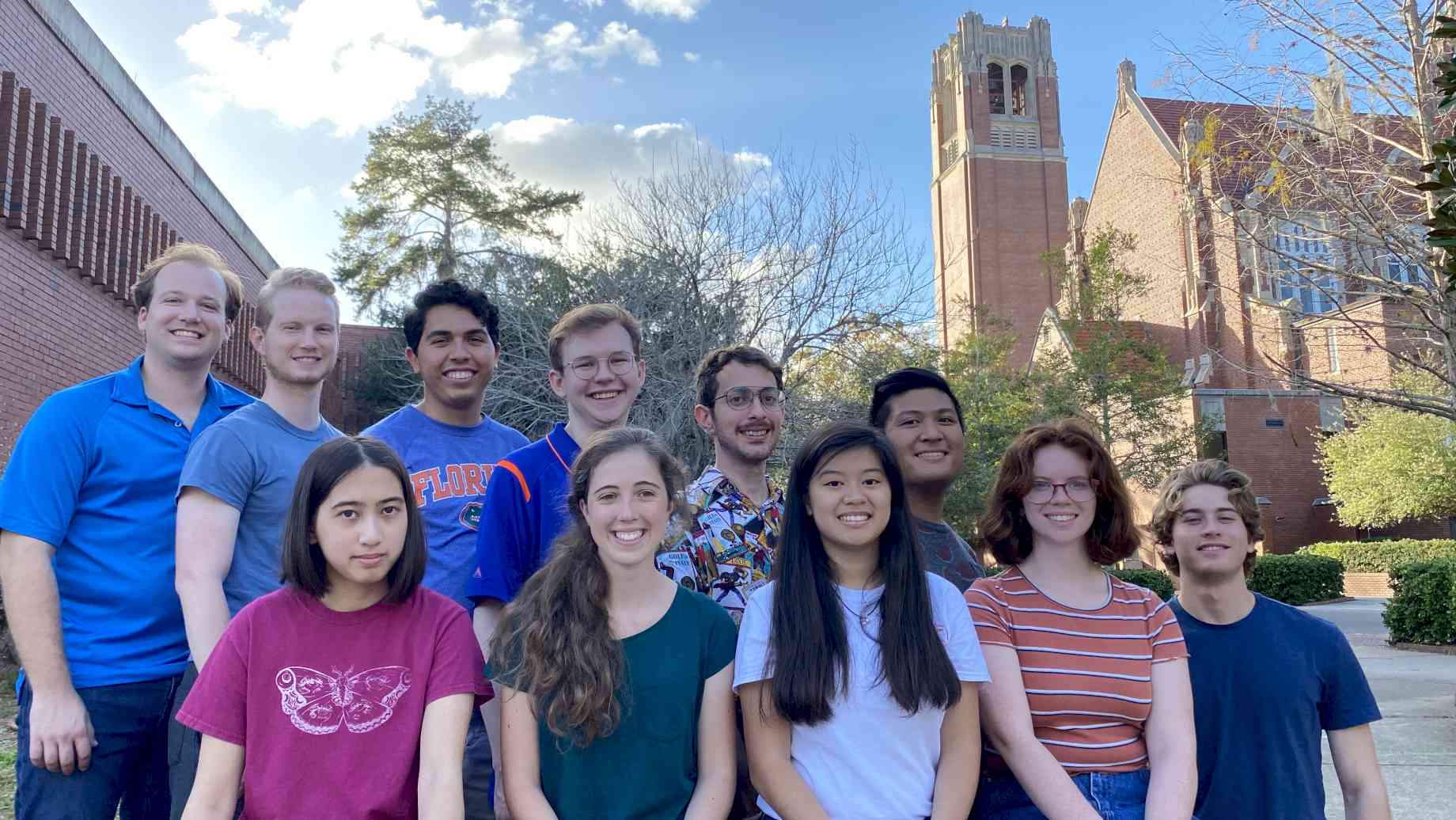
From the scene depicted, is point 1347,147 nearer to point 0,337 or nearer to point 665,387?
point 665,387

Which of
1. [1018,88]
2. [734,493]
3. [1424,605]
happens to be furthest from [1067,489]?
[1018,88]

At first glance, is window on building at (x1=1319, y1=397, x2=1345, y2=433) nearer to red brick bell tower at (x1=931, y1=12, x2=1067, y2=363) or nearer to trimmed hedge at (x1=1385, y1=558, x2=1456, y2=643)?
red brick bell tower at (x1=931, y1=12, x2=1067, y2=363)

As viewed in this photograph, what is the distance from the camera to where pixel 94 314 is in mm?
13148

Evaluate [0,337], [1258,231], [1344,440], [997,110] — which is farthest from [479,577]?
[997,110]

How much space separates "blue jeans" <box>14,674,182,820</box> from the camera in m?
2.57

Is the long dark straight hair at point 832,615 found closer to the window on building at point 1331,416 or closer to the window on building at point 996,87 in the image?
the window on building at point 1331,416

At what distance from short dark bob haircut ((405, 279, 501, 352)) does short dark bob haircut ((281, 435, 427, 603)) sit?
38.5 inches

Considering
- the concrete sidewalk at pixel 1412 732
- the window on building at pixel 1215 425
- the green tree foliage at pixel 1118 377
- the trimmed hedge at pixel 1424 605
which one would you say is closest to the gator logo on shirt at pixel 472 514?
the concrete sidewalk at pixel 1412 732

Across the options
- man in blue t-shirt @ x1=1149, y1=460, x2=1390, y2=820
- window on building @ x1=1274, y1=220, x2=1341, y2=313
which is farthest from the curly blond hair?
window on building @ x1=1274, y1=220, x2=1341, y2=313

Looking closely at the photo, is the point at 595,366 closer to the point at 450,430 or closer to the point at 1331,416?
the point at 450,430

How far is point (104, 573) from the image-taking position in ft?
9.02

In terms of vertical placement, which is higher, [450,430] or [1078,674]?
[450,430]

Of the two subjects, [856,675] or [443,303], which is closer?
[856,675]

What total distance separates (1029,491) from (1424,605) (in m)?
13.4
